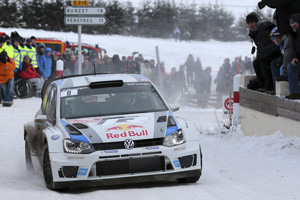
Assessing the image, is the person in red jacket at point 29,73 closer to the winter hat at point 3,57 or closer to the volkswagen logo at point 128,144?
the winter hat at point 3,57

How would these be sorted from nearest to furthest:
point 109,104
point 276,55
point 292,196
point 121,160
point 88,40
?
point 292,196
point 121,160
point 109,104
point 276,55
point 88,40

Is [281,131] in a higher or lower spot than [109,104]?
lower

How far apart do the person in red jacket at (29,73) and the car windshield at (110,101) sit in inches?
610

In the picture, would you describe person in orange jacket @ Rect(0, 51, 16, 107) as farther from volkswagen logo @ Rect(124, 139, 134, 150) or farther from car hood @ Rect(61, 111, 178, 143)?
volkswagen logo @ Rect(124, 139, 134, 150)

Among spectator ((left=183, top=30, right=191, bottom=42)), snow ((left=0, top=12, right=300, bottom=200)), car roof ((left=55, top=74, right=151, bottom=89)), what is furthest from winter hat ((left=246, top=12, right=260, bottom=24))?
spectator ((left=183, top=30, right=191, bottom=42))

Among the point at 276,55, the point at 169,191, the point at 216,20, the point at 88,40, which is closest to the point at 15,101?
the point at 276,55

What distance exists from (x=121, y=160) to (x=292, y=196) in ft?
6.55

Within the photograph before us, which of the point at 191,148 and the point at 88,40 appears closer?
the point at 191,148

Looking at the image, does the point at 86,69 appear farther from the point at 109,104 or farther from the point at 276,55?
the point at 109,104

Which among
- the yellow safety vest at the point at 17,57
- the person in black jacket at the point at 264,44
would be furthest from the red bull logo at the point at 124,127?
the yellow safety vest at the point at 17,57

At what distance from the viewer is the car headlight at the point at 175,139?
847cm

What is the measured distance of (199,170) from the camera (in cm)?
872

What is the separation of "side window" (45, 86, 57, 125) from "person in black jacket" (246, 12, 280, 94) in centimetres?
418

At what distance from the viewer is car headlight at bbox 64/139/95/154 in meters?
8.28
